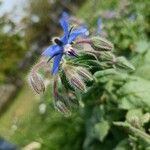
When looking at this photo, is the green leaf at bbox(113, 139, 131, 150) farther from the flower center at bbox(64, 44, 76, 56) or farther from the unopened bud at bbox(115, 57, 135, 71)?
the flower center at bbox(64, 44, 76, 56)

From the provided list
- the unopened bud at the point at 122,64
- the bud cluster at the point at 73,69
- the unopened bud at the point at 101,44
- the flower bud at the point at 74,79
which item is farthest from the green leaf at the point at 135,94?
the flower bud at the point at 74,79

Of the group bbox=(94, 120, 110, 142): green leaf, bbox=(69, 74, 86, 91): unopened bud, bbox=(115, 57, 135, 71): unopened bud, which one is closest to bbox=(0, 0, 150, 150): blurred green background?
bbox=(94, 120, 110, 142): green leaf

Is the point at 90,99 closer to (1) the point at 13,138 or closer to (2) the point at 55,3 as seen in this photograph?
(1) the point at 13,138

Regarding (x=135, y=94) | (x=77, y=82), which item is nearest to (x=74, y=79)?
(x=77, y=82)

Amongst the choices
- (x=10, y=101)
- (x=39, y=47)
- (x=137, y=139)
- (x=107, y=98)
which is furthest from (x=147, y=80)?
(x=39, y=47)

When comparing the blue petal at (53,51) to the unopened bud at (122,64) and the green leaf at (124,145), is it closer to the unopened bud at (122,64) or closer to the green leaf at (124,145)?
the unopened bud at (122,64)

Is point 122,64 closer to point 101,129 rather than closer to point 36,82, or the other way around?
point 36,82
